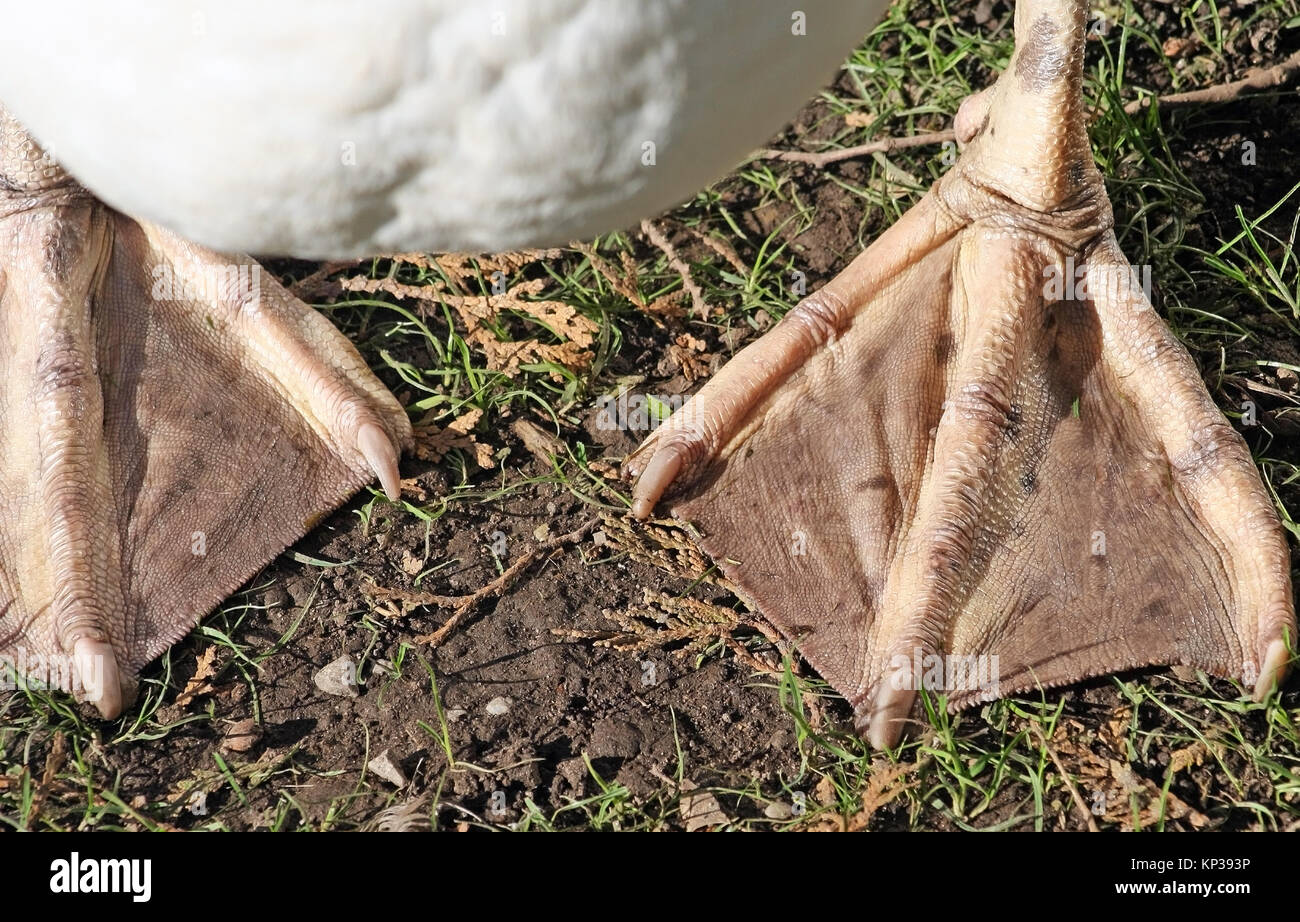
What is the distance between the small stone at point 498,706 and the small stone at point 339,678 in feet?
0.86

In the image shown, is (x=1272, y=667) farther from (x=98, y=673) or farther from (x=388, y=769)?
(x=98, y=673)

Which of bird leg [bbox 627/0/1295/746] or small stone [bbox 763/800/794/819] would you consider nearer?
small stone [bbox 763/800/794/819]

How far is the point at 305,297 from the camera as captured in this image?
3.16m

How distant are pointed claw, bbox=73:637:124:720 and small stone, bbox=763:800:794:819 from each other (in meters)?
1.20

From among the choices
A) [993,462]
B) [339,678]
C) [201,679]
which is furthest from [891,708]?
[201,679]

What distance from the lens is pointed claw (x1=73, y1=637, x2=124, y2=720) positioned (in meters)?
2.45

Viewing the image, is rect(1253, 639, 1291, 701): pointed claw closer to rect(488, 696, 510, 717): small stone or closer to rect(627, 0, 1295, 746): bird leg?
rect(627, 0, 1295, 746): bird leg

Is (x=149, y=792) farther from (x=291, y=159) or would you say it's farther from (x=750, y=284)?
(x=750, y=284)

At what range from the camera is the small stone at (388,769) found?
2.43 meters

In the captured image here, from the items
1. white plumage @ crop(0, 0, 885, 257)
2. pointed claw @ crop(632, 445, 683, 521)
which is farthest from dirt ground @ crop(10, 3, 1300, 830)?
white plumage @ crop(0, 0, 885, 257)

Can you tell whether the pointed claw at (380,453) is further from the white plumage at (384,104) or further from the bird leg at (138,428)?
the white plumage at (384,104)

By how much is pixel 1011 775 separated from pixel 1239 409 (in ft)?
3.37

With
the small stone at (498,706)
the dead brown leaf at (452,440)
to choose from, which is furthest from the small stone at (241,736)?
the dead brown leaf at (452,440)

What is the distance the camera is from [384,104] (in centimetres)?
142
